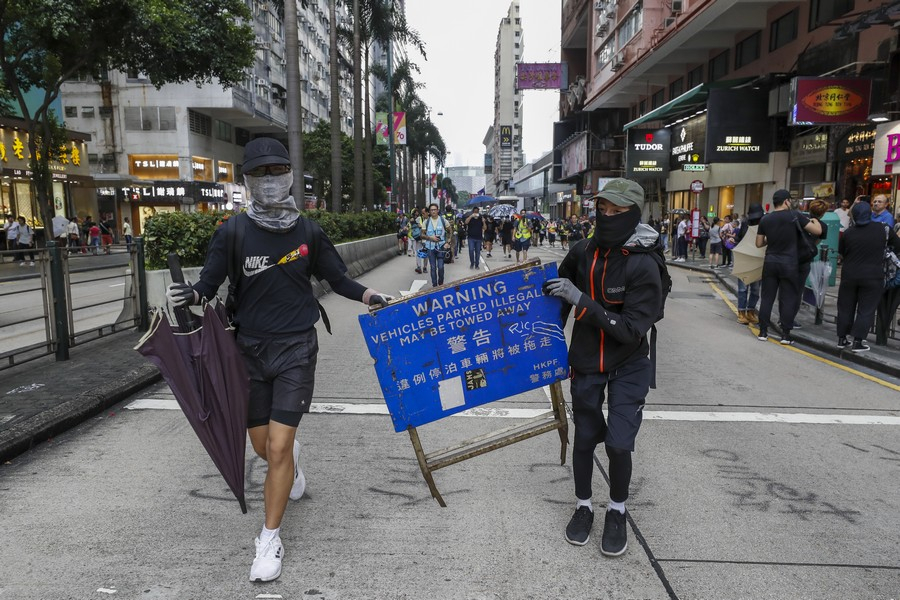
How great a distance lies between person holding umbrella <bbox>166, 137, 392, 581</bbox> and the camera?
3188 millimetres

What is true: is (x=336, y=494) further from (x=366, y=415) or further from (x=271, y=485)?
(x=366, y=415)

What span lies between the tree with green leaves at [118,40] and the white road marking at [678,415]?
1324 centimetres

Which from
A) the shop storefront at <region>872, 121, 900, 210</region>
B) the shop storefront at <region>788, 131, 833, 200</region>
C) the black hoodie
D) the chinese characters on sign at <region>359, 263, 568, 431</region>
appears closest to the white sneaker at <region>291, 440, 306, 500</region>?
the chinese characters on sign at <region>359, 263, 568, 431</region>

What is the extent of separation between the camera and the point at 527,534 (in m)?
3.53

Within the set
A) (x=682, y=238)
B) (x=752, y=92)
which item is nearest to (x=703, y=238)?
(x=682, y=238)

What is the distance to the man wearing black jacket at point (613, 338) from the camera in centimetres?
321

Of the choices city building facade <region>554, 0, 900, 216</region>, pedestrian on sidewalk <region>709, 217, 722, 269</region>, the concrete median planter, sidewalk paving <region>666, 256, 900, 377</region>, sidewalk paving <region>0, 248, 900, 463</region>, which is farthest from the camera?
pedestrian on sidewalk <region>709, 217, 722, 269</region>

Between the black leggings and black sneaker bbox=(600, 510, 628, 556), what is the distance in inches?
3.3

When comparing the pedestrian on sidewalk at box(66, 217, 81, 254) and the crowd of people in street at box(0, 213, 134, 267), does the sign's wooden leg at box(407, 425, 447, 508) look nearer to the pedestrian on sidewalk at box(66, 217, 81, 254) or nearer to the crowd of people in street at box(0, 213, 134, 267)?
the crowd of people in street at box(0, 213, 134, 267)

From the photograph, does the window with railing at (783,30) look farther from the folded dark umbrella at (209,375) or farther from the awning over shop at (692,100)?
the folded dark umbrella at (209,375)

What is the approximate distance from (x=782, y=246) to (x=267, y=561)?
307 inches

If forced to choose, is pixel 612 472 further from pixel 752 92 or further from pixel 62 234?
pixel 62 234

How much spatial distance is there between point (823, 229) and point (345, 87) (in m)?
76.3

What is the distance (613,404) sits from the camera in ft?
10.9
